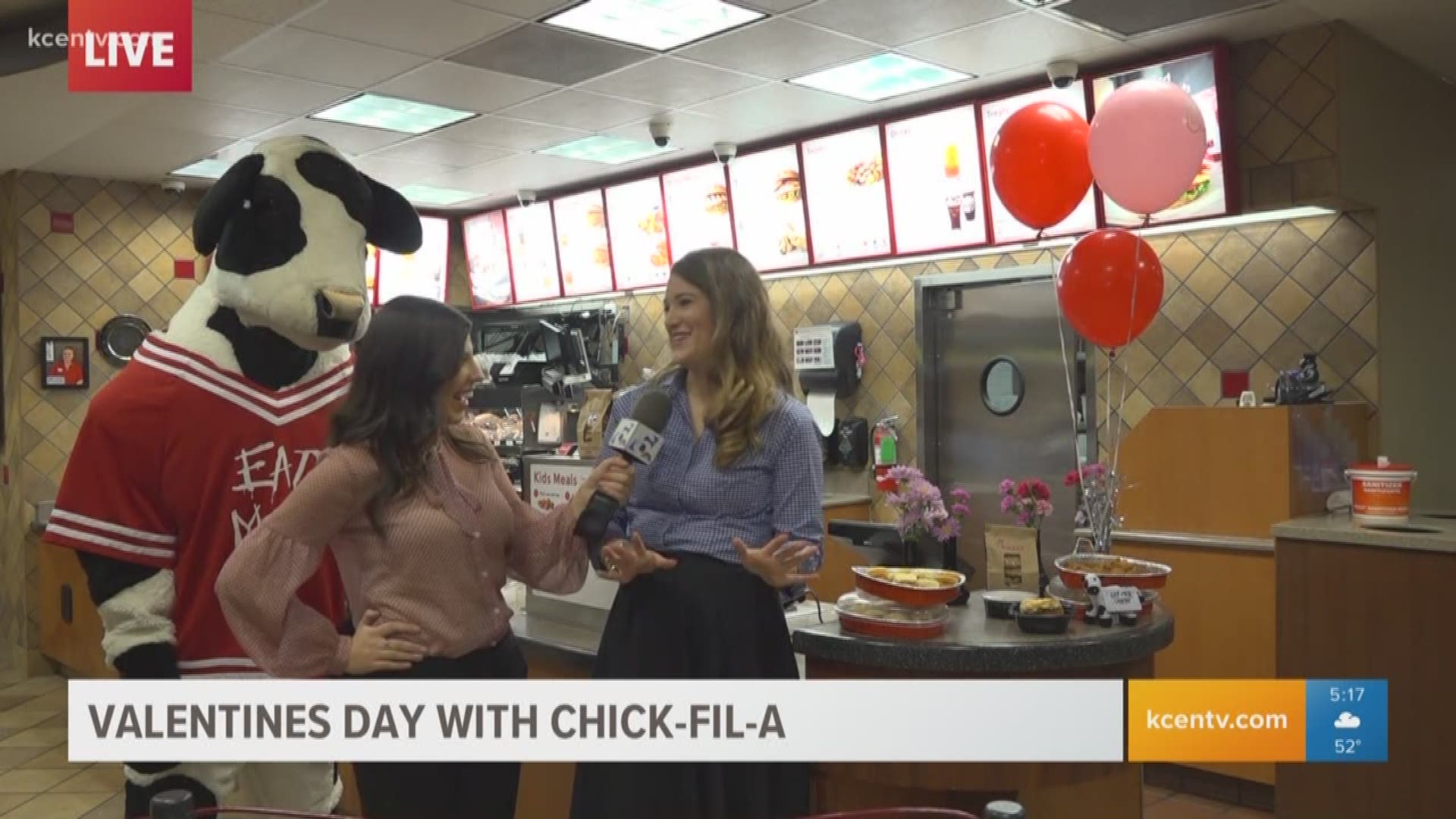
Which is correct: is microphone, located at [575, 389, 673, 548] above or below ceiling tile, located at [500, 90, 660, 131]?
below

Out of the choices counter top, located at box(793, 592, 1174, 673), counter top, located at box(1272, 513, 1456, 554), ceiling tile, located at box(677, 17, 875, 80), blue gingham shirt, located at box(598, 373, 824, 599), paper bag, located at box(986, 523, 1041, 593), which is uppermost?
ceiling tile, located at box(677, 17, 875, 80)

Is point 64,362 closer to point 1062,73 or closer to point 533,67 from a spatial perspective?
point 533,67

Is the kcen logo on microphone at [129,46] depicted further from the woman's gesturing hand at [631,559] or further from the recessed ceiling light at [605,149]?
the woman's gesturing hand at [631,559]

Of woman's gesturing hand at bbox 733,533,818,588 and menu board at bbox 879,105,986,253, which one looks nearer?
woman's gesturing hand at bbox 733,533,818,588

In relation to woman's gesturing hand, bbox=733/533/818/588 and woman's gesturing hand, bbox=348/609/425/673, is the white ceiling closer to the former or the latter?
woman's gesturing hand, bbox=733/533/818/588

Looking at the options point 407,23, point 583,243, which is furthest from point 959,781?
point 583,243

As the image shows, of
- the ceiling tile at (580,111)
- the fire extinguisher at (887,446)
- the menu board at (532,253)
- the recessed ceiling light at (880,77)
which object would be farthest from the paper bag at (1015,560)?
the menu board at (532,253)

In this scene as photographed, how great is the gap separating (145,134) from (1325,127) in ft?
15.9

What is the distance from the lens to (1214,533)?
3771 millimetres

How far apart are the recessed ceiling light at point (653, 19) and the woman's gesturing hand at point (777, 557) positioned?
2.27 meters

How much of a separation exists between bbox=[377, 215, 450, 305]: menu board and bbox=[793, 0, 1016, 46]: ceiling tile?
3953 mm

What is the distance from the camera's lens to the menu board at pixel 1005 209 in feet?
13.6

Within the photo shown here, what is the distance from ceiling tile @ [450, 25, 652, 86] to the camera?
377 cm

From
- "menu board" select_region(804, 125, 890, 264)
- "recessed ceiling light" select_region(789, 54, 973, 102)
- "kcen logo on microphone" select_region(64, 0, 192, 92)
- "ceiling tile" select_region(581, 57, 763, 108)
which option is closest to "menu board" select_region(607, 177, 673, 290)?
"menu board" select_region(804, 125, 890, 264)
